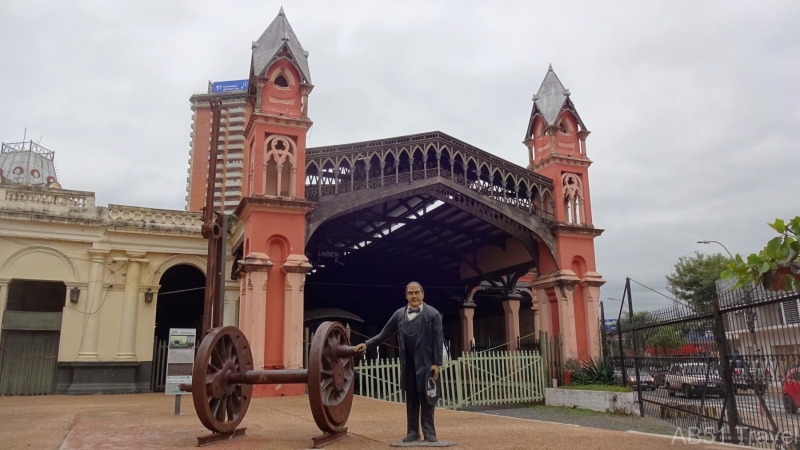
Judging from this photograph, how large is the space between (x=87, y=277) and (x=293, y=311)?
747cm

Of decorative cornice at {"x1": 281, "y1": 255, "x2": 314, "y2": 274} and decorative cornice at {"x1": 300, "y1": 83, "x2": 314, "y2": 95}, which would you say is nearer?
decorative cornice at {"x1": 281, "y1": 255, "x2": 314, "y2": 274}

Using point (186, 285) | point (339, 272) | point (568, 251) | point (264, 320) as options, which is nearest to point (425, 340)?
point (264, 320)

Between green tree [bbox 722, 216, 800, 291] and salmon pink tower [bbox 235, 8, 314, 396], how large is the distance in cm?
1193

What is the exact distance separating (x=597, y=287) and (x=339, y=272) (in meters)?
11.5

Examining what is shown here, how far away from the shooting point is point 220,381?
6.34 meters

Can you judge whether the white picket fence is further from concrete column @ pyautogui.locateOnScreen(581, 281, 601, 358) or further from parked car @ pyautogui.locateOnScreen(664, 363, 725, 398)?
parked car @ pyautogui.locateOnScreen(664, 363, 725, 398)

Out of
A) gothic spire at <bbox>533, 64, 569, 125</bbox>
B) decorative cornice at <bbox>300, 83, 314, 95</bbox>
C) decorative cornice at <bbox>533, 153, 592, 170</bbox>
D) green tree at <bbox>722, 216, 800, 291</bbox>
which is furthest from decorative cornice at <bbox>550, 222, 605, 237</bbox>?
green tree at <bbox>722, 216, 800, 291</bbox>

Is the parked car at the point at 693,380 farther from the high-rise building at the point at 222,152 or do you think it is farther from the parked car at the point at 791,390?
the high-rise building at the point at 222,152

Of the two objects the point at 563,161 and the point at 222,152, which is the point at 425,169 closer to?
the point at 563,161

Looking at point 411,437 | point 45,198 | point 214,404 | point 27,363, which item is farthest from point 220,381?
point 45,198

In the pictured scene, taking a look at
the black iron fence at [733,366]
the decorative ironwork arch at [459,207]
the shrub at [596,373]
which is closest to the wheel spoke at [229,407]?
the black iron fence at [733,366]

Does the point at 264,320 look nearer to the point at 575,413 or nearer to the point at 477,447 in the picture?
the point at 575,413

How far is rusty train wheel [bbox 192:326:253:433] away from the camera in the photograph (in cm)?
598

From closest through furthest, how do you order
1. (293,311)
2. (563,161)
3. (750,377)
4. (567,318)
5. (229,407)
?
(229,407) → (750,377) → (293,311) → (567,318) → (563,161)
